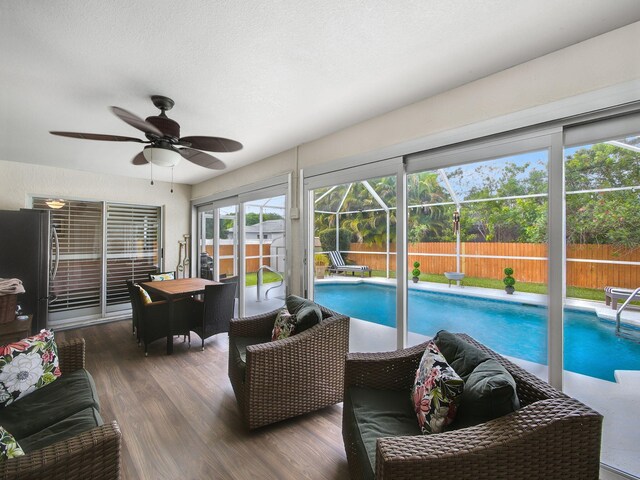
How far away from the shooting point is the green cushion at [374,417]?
4.21 feet

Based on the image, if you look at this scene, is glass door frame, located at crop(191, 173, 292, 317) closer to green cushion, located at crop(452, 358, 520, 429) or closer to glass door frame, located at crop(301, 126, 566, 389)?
glass door frame, located at crop(301, 126, 566, 389)

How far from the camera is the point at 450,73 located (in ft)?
6.18

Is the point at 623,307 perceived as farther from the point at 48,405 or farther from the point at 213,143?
the point at 48,405

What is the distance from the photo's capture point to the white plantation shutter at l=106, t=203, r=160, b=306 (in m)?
4.90

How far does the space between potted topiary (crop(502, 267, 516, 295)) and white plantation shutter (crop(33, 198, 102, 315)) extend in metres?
5.68

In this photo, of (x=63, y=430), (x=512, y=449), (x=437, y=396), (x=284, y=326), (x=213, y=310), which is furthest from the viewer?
(x=213, y=310)

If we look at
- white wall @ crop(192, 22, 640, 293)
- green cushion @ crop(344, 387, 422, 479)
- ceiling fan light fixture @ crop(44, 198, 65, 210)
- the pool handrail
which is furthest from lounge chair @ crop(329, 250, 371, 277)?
ceiling fan light fixture @ crop(44, 198, 65, 210)

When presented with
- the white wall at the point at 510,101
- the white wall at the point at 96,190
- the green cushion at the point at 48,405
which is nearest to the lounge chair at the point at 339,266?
the white wall at the point at 510,101

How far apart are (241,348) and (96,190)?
409cm

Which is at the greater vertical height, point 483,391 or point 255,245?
point 255,245

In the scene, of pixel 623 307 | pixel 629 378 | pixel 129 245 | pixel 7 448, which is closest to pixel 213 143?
pixel 7 448

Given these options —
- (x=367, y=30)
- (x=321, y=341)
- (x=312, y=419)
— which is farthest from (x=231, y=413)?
(x=367, y=30)

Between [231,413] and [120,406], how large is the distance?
935 millimetres

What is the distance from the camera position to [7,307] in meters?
2.62
